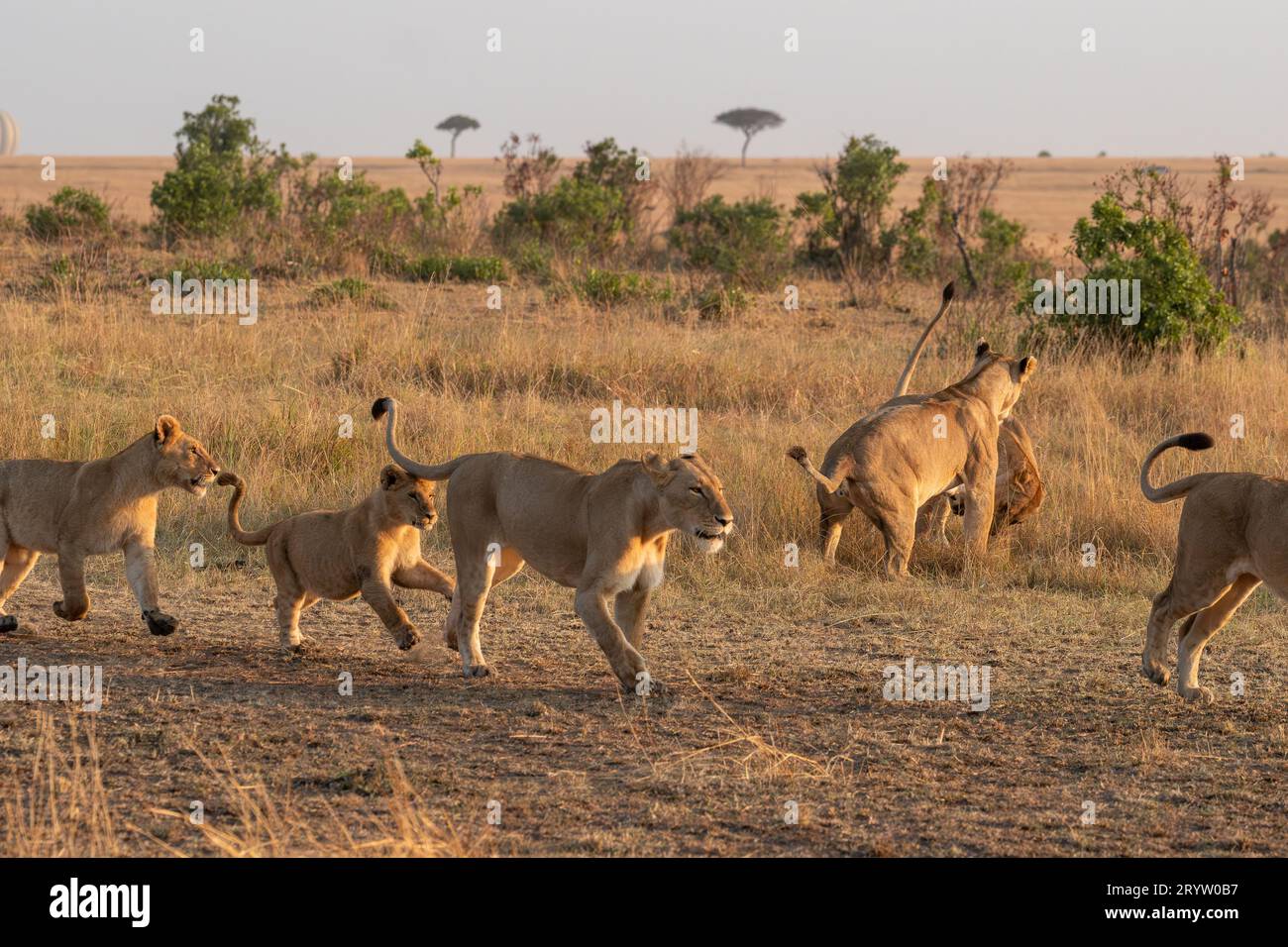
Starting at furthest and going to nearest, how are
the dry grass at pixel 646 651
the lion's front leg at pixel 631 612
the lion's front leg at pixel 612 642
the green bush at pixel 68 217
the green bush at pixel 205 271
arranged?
the green bush at pixel 68 217, the green bush at pixel 205 271, the lion's front leg at pixel 631 612, the lion's front leg at pixel 612 642, the dry grass at pixel 646 651

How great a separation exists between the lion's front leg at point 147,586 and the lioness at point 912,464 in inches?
119

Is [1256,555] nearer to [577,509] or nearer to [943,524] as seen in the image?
[577,509]

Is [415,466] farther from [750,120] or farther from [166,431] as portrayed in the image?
[750,120]

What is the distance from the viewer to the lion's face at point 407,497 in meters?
6.73

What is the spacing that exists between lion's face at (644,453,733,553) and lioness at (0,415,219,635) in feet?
7.53

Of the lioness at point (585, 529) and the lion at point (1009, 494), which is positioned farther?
the lion at point (1009, 494)

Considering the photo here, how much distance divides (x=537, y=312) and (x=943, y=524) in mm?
6597

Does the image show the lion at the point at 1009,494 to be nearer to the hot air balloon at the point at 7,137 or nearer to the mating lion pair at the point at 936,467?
the mating lion pair at the point at 936,467

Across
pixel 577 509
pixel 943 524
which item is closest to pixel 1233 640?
pixel 943 524

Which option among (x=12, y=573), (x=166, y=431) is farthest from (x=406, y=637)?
(x=12, y=573)

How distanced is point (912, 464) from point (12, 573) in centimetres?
441

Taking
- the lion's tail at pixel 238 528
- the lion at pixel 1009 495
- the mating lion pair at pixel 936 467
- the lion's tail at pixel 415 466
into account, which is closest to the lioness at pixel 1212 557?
the mating lion pair at pixel 936 467

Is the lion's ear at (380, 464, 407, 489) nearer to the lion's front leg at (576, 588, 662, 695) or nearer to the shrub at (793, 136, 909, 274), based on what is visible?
the lion's front leg at (576, 588, 662, 695)

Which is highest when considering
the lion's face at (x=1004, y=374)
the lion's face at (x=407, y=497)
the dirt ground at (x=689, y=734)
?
the lion's face at (x=1004, y=374)
